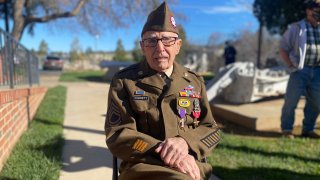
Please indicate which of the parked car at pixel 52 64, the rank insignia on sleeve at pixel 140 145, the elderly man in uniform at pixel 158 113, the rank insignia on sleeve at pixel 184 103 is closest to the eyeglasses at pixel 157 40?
the elderly man in uniform at pixel 158 113

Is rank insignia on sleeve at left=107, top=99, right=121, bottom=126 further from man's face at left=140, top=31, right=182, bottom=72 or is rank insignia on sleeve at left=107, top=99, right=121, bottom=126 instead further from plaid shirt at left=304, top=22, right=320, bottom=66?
plaid shirt at left=304, top=22, right=320, bottom=66

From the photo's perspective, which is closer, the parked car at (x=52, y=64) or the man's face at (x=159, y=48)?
the man's face at (x=159, y=48)

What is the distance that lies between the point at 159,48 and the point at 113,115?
0.49 meters

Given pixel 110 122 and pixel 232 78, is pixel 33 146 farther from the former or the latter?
pixel 232 78

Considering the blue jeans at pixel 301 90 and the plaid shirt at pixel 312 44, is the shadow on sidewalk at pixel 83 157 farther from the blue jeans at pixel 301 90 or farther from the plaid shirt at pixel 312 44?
the plaid shirt at pixel 312 44

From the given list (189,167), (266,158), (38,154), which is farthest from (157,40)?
(266,158)

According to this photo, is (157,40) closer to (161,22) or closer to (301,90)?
(161,22)

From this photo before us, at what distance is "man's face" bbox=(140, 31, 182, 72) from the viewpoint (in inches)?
88.3

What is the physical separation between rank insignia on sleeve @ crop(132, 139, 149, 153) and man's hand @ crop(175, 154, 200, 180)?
23 centimetres

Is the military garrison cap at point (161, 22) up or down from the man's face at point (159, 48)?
up

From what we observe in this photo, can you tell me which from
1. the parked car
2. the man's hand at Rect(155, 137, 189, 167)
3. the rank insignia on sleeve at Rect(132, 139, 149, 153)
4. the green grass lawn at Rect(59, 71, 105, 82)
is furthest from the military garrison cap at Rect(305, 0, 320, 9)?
the parked car

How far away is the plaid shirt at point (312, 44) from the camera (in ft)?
15.6

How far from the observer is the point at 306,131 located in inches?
213

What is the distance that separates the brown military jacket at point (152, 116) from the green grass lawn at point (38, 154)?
161 centimetres
